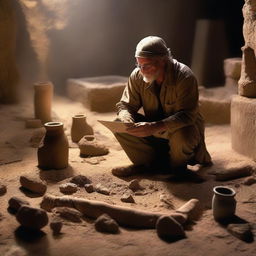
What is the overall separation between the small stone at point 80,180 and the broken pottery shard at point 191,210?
1.15m

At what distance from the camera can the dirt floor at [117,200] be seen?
2.94m

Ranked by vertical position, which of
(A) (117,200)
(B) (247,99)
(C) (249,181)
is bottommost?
(A) (117,200)

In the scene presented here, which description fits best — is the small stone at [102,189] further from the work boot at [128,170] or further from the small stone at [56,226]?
the small stone at [56,226]

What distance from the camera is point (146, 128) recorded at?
4102 millimetres

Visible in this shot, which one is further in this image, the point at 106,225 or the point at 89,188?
the point at 89,188

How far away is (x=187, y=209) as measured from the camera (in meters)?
3.40

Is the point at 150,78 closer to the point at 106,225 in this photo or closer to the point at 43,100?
the point at 106,225

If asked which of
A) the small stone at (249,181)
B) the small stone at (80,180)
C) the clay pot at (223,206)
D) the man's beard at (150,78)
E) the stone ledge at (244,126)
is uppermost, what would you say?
the man's beard at (150,78)

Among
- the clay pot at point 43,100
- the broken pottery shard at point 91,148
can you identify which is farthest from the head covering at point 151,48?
the clay pot at point 43,100

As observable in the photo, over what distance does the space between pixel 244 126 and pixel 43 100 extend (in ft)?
11.3

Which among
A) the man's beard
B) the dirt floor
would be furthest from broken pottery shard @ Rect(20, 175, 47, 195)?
the man's beard

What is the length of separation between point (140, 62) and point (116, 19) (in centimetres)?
575

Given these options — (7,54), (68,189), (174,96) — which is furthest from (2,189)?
(7,54)

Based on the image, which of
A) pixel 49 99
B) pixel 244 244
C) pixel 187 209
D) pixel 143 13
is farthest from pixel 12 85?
pixel 244 244
